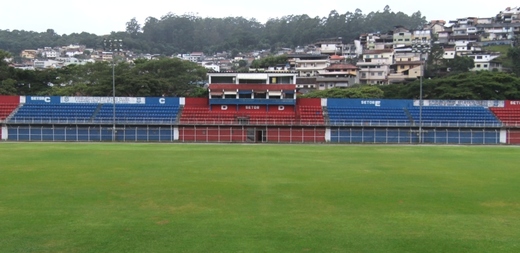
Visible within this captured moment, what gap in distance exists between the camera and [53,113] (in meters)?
53.1

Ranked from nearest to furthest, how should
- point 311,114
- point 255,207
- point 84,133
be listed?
point 255,207 < point 84,133 < point 311,114

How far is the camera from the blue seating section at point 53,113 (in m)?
51.7

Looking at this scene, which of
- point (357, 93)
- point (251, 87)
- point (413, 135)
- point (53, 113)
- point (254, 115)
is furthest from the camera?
point (357, 93)

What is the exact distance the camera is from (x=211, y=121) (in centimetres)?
5238

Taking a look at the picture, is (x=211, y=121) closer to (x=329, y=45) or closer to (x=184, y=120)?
(x=184, y=120)

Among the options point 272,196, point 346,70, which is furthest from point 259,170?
point 346,70

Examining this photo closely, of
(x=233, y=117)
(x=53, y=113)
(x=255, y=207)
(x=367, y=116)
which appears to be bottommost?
(x=255, y=207)

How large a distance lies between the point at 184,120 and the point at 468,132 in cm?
3092

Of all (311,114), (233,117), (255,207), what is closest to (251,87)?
(233,117)

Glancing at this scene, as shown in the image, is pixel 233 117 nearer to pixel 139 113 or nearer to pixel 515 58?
pixel 139 113

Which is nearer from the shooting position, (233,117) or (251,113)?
(233,117)

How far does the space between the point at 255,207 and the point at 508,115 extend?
49821 millimetres

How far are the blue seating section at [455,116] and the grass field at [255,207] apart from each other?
27.2 meters

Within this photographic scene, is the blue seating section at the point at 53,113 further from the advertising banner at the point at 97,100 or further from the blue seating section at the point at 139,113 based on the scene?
the blue seating section at the point at 139,113
